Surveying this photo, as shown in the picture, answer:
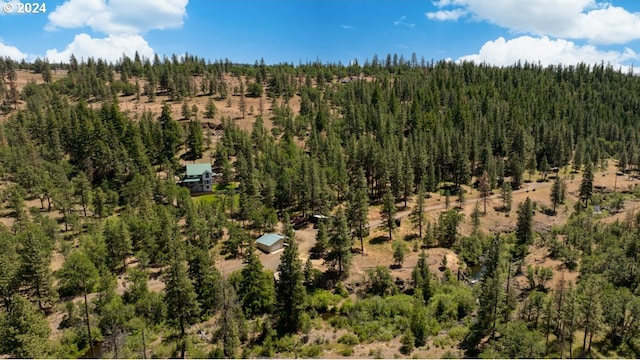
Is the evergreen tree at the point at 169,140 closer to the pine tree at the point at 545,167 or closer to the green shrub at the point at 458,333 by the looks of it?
the green shrub at the point at 458,333

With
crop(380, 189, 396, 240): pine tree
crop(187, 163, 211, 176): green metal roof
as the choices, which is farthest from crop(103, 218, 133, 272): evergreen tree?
crop(380, 189, 396, 240): pine tree

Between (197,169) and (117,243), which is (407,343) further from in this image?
(197,169)

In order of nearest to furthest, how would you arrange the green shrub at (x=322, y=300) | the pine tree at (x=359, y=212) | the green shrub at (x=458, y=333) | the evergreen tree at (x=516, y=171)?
the green shrub at (x=458, y=333) < the green shrub at (x=322, y=300) < the pine tree at (x=359, y=212) < the evergreen tree at (x=516, y=171)

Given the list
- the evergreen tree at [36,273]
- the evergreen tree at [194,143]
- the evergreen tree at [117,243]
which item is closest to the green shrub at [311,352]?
the evergreen tree at [117,243]

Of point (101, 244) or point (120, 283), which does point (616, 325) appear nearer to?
point (120, 283)

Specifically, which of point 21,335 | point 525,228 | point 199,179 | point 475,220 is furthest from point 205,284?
point 525,228

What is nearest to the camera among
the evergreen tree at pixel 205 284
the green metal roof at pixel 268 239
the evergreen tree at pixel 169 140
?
the evergreen tree at pixel 205 284
